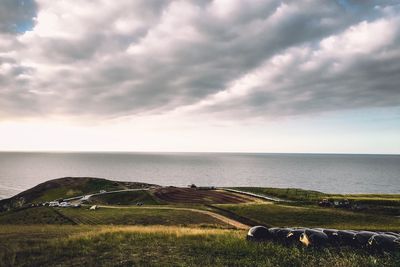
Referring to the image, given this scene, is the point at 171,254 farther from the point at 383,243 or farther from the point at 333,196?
the point at 333,196

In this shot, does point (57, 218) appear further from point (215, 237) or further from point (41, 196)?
point (41, 196)

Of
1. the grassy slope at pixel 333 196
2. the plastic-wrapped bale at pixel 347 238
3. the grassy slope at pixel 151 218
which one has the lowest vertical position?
the grassy slope at pixel 333 196

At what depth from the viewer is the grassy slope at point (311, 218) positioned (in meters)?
46.4

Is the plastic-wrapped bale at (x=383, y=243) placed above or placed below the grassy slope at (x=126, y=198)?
above

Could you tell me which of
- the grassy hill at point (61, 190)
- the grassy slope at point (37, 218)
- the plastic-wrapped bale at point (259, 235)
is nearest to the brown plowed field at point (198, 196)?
the grassy hill at point (61, 190)

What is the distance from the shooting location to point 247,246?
60.0 feet

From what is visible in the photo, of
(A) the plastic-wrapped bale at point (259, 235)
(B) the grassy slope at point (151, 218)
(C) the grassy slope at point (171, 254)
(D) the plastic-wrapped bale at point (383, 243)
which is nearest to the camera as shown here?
(C) the grassy slope at point (171, 254)

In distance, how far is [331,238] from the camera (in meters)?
18.6

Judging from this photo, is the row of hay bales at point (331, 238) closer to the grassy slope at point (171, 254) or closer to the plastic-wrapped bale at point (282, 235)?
the plastic-wrapped bale at point (282, 235)

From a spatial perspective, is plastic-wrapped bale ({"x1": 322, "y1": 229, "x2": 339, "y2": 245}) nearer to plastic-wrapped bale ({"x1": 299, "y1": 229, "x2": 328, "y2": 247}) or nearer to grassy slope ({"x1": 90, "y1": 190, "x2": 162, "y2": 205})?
plastic-wrapped bale ({"x1": 299, "y1": 229, "x2": 328, "y2": 247})

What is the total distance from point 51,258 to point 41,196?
102 metres

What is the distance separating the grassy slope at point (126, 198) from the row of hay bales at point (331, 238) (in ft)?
206

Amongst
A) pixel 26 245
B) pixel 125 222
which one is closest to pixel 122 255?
pixel 26 245

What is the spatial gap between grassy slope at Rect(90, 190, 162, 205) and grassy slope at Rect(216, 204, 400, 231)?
31.1 m
